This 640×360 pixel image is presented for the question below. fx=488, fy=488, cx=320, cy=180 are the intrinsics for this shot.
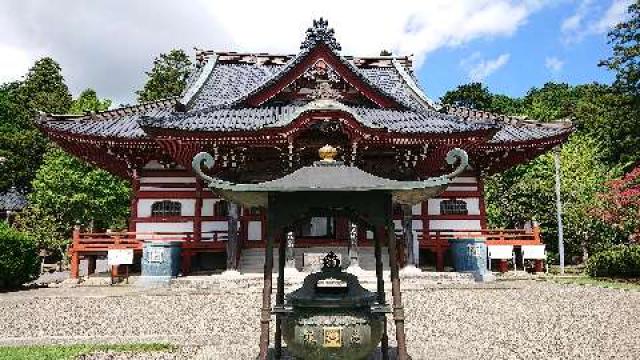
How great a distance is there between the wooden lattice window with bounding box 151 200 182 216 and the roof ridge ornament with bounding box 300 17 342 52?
24.3 ft

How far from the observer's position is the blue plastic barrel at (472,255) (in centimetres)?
1625

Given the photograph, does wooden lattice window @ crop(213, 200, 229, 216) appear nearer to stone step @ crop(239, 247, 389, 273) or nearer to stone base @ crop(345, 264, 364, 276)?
stone step @ crop(239, 247, 389, 273)

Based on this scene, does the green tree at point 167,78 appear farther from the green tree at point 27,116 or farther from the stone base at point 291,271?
the stone base at point 291,271

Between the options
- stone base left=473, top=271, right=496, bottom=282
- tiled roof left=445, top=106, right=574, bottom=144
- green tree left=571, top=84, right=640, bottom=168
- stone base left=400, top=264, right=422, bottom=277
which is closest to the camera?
stone base left=400, top=264, right=422, bottom=277

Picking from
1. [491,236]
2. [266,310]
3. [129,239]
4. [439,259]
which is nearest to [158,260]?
[129,239]

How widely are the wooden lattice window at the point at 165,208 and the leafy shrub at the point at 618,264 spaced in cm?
1572

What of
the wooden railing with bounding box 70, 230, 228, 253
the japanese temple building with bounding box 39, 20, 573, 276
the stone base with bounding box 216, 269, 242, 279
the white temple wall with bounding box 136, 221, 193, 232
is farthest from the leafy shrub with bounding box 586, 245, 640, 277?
the white temple wall with bounding box 136, 221, 193, 232

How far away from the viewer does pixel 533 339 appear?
771 cm

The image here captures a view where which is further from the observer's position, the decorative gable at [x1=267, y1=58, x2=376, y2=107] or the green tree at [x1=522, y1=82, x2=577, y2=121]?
the green tree at [x1=522, y1=82, x2=577, y2=121]

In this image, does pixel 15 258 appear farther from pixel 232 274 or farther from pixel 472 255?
pixel 472 255

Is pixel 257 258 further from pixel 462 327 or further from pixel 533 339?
pixel 533 339

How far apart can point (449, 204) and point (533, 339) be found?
36.9ft

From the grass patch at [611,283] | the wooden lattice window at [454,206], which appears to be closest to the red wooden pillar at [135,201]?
the wooden lattice window at [454,206]

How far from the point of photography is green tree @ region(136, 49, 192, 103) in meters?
41.4
